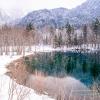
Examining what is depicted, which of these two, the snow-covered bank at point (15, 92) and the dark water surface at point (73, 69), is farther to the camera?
the dark water surface at point (73, 69)

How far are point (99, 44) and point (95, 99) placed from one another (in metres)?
94.8

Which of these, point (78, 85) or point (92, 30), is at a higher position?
point (92, 30)

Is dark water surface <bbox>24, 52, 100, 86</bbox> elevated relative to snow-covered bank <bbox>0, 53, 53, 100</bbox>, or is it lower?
lower

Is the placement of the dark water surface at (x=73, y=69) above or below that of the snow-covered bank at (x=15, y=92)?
below

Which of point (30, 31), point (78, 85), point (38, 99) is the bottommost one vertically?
point (78, 85)

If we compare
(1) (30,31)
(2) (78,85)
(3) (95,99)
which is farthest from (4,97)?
(1) (30,31)

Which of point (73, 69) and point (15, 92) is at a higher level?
point (15, 92)

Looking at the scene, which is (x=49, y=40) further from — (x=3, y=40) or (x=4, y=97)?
(x=4, y=97)

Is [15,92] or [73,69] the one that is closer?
[15,92]

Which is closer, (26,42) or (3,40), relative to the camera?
(3,40)

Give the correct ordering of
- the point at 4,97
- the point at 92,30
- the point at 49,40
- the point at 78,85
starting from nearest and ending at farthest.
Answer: the point at 4,97
the point at 78,85
the point at 92,30
the point at 49,40

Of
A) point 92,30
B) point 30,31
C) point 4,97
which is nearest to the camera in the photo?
point 4,97

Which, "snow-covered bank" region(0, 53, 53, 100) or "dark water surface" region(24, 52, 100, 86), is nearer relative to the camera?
"snow-covered bank" region(0, 53, 53, 100)

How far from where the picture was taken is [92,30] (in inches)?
4690
